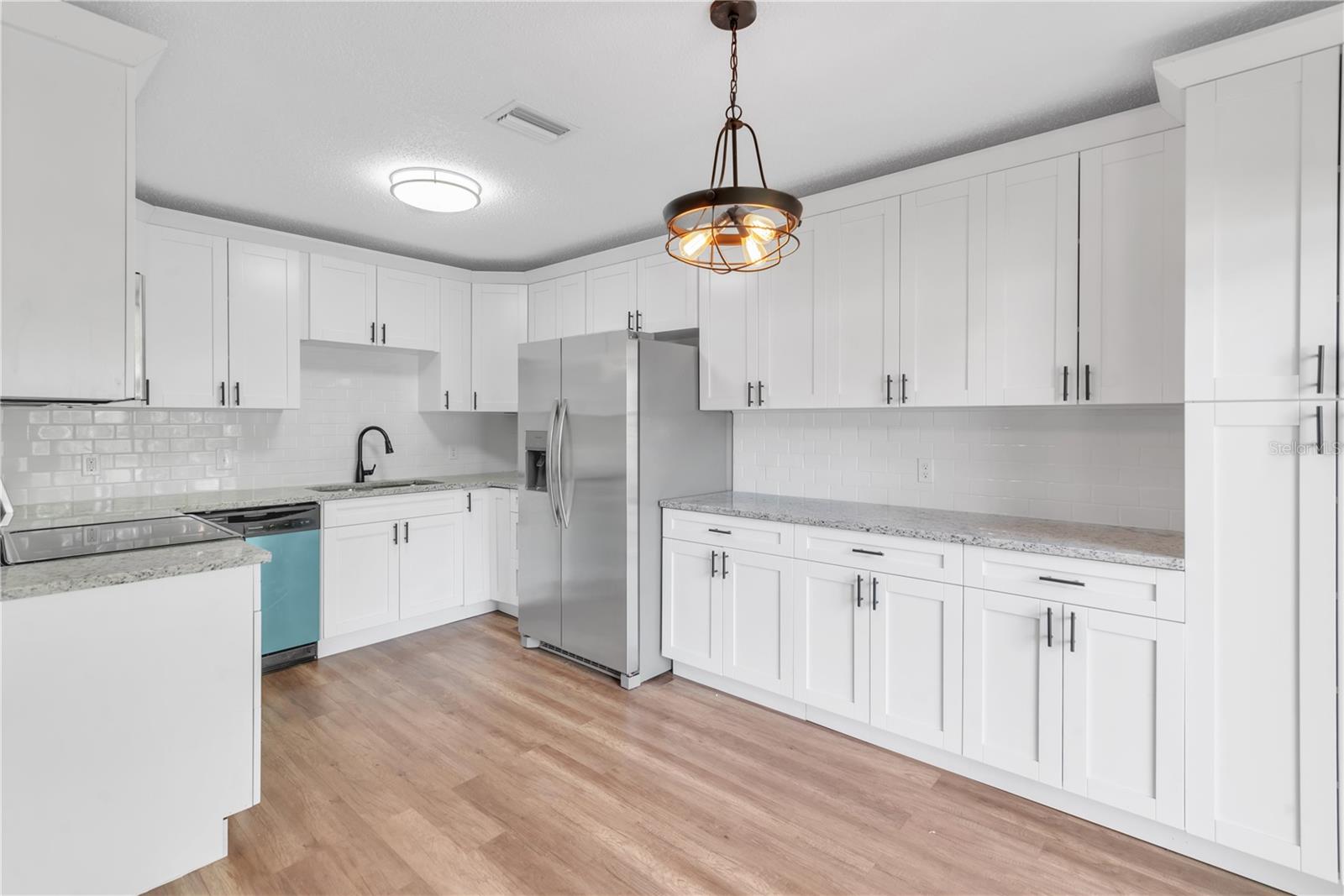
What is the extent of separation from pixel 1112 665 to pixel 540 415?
2898mm

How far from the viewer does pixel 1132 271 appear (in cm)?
235

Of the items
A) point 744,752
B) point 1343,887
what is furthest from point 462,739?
point 1343,887

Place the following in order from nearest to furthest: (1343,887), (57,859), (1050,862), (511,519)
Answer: (57,859)
(1343,887)
(1050,862)
(511,519)

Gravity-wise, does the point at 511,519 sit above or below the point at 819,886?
above

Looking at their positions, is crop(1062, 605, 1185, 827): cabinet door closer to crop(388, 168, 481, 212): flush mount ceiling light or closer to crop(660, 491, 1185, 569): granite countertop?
crop(660, 491, 1185, 569): granite countertop

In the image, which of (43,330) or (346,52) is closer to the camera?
(43,330)

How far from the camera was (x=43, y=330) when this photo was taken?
→ 6.04ft

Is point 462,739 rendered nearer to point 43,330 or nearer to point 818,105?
point 43,330

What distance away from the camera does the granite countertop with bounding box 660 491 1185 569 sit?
217cm

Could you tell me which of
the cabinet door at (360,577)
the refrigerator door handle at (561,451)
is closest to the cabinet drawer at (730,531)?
the refrigerator door handle at (561,451)

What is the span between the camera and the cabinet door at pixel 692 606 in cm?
326

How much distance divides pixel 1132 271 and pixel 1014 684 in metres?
1.52

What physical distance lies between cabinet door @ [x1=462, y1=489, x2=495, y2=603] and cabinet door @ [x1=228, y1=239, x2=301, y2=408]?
1243 mm

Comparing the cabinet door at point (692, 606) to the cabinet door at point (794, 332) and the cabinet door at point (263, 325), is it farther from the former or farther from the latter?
the cabinet door at point (263, 325)
